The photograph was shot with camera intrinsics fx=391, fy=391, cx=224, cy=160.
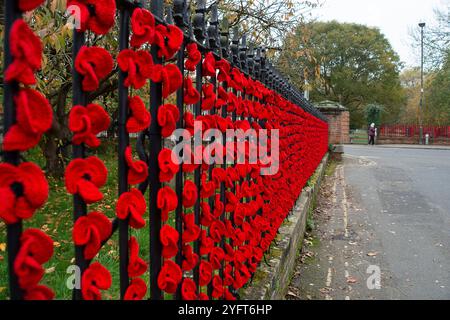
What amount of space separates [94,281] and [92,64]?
1.94 feet

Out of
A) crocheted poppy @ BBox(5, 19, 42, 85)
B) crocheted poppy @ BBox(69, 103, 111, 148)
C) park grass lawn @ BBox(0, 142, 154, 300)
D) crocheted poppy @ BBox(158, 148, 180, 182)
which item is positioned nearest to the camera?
crocheted poppy @ BBox(5, 19, 42, 85)

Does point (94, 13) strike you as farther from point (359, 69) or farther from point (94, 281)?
point (359, 69)

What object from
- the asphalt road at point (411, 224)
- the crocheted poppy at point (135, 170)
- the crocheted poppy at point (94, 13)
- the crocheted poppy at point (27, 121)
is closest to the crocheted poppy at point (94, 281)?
the crocheted poppy at point (135, 170)

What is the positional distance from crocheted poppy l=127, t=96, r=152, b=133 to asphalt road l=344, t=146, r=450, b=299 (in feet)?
11.8

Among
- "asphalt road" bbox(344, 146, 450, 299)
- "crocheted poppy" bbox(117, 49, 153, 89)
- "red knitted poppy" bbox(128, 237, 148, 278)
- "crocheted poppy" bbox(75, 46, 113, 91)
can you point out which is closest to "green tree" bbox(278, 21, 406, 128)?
"asphalt road" bbox(344, 146, 450, 299)

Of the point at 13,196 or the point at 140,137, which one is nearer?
the point at 13,196

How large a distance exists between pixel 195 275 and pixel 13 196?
51.4 inches

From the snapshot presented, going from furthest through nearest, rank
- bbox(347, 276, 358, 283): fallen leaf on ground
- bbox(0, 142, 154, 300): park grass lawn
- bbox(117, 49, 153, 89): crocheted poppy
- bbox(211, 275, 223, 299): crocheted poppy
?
bbox(347, 276, 358, 283): fallen leaf on ground, bbox(0, 142, 154, 300): park grass lawn, bbox(211, 275, 223, 299): crocheted poppy, bbox(117, 49, 153, 89): crocheted poppy

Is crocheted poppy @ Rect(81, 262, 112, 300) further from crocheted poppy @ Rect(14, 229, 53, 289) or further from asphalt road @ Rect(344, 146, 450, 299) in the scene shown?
asphalt road @ Rect(344, 146, 450, 299)

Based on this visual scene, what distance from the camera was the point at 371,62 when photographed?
146 feet

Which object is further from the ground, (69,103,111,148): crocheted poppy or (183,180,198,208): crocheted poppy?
(69,103,111,148): crocheted poppy

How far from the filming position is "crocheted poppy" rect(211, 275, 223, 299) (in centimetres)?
214
